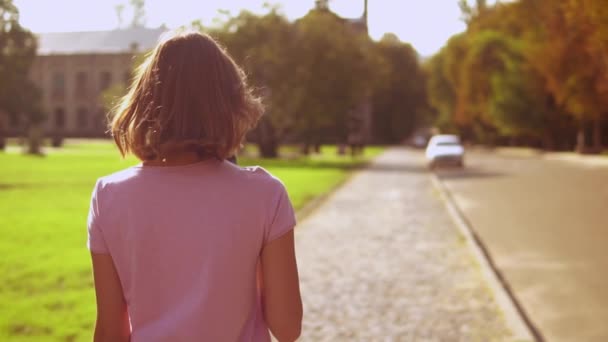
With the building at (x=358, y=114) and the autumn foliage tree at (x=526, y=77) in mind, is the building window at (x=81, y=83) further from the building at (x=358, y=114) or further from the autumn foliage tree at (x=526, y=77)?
the autumn foliage tree at (x=526, y=77)

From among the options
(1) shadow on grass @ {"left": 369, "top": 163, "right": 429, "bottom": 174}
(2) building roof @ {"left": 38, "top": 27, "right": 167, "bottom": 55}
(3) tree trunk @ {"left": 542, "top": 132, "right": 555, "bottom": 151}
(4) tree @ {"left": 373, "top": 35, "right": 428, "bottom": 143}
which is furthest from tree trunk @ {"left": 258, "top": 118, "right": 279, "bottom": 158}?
(4) tree @ {"left": 373, "top": 35, "right": 428, "bottom": 143}

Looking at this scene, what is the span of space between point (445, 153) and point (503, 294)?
27564 mm

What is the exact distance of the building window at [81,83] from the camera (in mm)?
80812

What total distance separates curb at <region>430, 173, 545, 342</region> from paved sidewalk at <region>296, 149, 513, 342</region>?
0.08 meters

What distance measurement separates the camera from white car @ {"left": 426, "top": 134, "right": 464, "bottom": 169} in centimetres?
3409

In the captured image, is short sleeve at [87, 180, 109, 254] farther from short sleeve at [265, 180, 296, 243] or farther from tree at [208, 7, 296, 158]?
tree at [208, 7, 296, 158]

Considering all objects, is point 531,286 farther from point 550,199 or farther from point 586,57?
point 586,57

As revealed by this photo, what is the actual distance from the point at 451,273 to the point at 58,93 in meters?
77.7

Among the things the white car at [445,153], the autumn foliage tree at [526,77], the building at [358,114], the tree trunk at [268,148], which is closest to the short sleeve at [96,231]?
the building at [358,114]

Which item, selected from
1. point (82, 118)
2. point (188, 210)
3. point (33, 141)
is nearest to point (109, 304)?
point (188, 210)

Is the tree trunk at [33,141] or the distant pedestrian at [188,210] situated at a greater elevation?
the distant pedestrian at [188,210]

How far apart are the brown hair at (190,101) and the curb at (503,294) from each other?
14.5 ft

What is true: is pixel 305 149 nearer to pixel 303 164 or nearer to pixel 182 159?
pixel 303 164

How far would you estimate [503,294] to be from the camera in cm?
723
